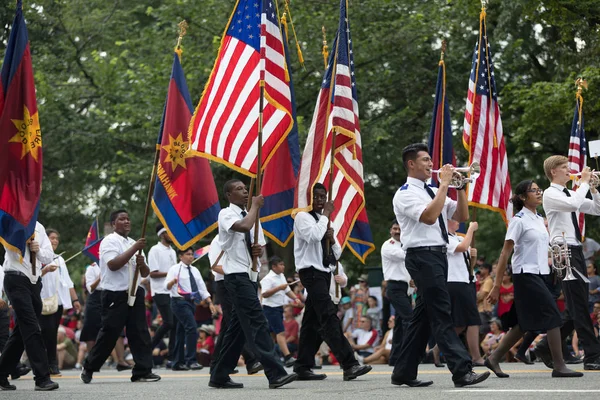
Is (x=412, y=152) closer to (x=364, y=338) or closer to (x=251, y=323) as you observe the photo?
(x=251, y=323)

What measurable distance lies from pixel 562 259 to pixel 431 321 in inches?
110

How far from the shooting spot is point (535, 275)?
36.2 feet

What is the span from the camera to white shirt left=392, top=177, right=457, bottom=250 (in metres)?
9.80

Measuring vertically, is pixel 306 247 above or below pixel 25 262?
above

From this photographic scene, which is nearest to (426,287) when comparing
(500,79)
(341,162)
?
(341,162)

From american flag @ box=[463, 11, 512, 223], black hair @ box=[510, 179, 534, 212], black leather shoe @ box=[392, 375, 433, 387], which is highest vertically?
american flag @ box=[463, 11, 512, 223]

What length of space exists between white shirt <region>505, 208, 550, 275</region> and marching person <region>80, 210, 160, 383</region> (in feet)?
14.0

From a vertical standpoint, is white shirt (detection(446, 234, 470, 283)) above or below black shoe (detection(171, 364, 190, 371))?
above

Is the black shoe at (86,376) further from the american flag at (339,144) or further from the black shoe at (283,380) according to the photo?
the american flag at (339,144)

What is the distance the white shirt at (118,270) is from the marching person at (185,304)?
4435mm

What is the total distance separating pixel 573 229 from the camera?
478 inches

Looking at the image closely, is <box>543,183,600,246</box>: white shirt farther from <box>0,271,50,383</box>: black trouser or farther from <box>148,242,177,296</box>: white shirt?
<box>148,242,177,296</box>: white shirt

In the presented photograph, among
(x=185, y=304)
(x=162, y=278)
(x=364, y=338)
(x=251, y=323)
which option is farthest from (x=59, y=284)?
(x=251, y=323)

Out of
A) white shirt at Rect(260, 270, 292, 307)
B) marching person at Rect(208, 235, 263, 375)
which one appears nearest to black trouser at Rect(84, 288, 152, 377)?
marching person at Rect(208, 235, 263, 375)
